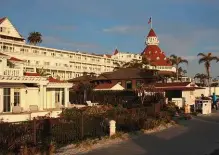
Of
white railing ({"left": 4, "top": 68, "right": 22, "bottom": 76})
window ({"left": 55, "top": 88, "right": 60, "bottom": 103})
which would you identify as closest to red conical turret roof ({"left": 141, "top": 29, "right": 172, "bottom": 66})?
window ({"left": 55, "top": 88, "right": 60, "bottom": 103})

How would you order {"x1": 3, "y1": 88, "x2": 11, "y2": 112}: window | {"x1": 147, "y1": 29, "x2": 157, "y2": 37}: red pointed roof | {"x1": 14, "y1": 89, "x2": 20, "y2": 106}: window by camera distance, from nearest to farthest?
{"x1": 3, "y1": 88, "x2": 11, "y2": 112}: window → {"x1": 14, "y1": 89, "x2": 20, "y2": 106}: window → {"x1": 147, "y1": 29, "x2": 157, "y2": 37}: red pointed roof

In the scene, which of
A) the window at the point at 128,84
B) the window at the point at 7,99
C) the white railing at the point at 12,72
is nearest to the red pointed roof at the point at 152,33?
the window at the point at 128,84

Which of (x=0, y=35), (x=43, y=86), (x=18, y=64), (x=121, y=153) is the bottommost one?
(x=121, y=153)

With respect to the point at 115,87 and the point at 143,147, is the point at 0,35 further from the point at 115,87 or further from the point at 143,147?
the point at 143,147

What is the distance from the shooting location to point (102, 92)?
1893 inches

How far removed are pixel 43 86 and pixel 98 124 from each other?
57.0 ft

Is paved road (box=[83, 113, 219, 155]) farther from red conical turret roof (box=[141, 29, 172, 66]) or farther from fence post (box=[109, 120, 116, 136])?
red conical turret roof (box=[141, 29, 172, 66])

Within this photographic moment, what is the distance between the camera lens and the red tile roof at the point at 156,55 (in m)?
118

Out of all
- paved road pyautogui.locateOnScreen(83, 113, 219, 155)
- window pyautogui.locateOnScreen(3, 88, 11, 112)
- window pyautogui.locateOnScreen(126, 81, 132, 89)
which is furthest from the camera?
window pyautogui.locateOnScreen(126, 81, 132, 89)

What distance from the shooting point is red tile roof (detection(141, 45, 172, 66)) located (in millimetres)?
118438

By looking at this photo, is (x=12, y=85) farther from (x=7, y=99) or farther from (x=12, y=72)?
(x=7, y=99)

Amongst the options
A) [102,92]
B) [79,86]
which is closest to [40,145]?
[102,92]

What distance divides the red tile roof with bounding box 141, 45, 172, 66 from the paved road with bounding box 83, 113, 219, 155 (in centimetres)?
9715

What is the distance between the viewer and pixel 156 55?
122250 millimetres
